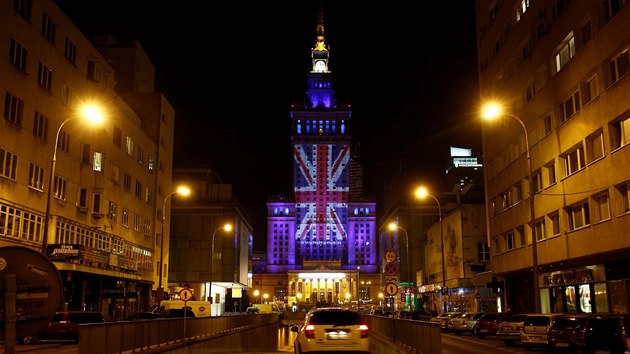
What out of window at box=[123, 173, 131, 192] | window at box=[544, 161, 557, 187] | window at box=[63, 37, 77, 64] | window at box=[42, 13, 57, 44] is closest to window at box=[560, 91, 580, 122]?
window at box=[544, 161, 557, 187]

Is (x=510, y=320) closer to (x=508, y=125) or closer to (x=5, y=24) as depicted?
(x=508, y=125)

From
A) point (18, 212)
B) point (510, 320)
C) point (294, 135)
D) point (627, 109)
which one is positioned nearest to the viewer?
point (627, 109)

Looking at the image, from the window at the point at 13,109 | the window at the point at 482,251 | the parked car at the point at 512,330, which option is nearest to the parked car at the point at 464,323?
the parked car at the point at 512,330

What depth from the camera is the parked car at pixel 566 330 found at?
2265 cm

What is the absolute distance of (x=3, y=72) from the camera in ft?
108

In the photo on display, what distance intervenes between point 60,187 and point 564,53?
110 ft

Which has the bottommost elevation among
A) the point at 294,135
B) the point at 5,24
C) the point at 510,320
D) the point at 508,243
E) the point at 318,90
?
the point at 510,320

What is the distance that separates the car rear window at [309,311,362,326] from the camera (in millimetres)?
18781

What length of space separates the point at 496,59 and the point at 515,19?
5068 millimetres

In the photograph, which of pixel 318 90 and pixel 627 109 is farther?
pixel 318 90

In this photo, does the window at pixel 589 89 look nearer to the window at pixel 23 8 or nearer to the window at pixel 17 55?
the window at pixel 17 55

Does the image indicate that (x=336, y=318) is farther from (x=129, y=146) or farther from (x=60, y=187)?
(x=129, y=146)

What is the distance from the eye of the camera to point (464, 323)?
4016 centimetres

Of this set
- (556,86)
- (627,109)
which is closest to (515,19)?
(556,86)
